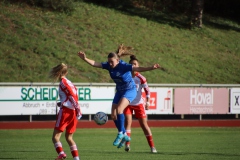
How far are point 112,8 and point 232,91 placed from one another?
1488 centimetres

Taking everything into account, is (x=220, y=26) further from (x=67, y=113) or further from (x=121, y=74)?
(x=67, y=113)

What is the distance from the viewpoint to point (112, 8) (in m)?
40.0

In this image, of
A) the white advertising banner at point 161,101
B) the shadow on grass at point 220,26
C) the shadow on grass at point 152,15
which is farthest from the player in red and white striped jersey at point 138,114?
the shadow on grass at point 220,26

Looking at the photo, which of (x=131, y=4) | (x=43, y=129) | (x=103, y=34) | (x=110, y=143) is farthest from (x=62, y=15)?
(x=110, y=143)

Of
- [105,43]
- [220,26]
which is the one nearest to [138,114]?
[105,43]

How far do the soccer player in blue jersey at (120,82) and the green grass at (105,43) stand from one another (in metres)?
15.6

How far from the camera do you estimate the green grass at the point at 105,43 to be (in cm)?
3064

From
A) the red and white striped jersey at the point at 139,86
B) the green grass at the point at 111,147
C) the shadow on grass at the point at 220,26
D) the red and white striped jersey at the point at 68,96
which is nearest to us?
the red and white striped jersey at the point at 68,96

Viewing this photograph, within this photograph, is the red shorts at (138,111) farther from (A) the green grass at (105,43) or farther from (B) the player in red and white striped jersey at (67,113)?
(A) the green grass at (105,43)

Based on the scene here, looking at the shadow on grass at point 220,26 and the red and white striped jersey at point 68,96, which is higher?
the shadow on grass at point 220,26

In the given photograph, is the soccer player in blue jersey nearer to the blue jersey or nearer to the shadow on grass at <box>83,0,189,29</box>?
the blue jersey

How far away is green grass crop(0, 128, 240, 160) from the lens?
13.4m

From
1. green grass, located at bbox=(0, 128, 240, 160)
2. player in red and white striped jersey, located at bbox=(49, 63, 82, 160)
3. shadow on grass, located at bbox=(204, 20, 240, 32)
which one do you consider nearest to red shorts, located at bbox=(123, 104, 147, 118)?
green grass, located at bbox=(0, 128, 240, 160)

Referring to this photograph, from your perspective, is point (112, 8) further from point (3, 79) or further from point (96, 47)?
point (3, 79)
